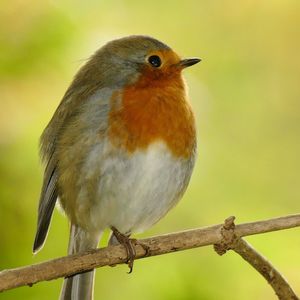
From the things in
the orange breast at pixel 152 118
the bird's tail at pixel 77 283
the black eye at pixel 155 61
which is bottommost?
the bird's tail at pixel 77 283

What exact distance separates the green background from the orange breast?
312mm

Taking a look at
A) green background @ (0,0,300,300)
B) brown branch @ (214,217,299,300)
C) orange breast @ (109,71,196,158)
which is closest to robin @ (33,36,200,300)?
orange breast @ (109,71,196,158)

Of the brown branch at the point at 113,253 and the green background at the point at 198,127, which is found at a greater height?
the green background at the point at 198,127

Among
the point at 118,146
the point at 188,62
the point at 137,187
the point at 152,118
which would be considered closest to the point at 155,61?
the point at 188,62

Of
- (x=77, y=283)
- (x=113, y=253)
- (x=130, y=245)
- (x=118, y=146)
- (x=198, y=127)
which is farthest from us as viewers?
(x=198, y=127)

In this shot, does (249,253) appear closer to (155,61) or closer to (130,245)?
(130,245)

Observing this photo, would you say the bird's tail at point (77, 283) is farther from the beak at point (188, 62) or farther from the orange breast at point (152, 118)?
the beak at point (188, 62)

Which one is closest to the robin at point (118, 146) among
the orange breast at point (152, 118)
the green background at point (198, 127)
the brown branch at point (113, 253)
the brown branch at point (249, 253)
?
the orange breast at point (152, 118)

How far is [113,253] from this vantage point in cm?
391

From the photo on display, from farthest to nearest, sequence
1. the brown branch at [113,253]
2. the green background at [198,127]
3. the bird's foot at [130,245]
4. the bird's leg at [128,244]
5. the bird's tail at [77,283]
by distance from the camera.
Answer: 1. the bird's tail at [77,283]
2. the green background at [198,127]
3. the bird's leg at [128,244]
4. the bird's foot at [130,245]
5. the brown branch at [113,253]

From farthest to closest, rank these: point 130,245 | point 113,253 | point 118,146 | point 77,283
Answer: point 77,283
point 118,146
point 130,245
point 113,253

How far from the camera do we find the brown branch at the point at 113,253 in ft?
11.0

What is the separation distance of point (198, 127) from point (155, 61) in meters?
0.50

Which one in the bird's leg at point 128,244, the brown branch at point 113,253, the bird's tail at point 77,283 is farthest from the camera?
the bird's tail at point 77,283
